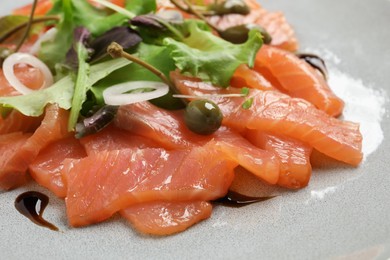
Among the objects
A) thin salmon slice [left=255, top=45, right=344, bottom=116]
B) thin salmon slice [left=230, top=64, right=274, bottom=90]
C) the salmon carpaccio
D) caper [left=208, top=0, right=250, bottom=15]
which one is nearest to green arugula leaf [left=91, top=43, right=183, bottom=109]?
the salmon carpaccio

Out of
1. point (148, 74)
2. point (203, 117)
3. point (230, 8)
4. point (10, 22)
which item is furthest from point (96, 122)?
point (230, 8)

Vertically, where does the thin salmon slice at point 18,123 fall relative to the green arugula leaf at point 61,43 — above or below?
below

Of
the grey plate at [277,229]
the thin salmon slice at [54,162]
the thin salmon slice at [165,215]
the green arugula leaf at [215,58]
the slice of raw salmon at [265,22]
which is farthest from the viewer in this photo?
the slice of raw salmon at [265,22]

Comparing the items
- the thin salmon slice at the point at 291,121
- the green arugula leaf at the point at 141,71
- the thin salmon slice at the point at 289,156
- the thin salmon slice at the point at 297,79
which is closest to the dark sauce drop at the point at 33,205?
the green arugula leaf at the point at 141,71

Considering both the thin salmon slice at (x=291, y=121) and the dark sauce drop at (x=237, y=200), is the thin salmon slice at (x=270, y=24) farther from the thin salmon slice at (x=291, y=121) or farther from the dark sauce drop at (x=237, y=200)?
the dark sauce drop at (x=237, y=200)

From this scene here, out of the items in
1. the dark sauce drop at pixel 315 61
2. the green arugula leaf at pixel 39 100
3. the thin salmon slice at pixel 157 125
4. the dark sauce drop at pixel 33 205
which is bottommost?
the dark sauce drop at pixel 33 205

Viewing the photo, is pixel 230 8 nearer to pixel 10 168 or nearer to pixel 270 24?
pixel 270 24

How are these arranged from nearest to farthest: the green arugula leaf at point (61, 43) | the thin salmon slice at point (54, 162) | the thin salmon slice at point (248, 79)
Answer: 1. the thin salmon slice at point (54, 162)
2. the thin salmon slice at point (248, 79)
3. the green arugula leaf at point (61, 43)
